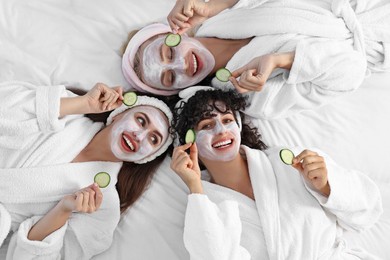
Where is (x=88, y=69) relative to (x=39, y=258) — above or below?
above

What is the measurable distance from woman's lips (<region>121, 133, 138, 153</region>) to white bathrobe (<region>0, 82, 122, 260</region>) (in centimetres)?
12

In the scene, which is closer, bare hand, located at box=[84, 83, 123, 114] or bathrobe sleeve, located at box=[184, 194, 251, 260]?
bathrobe sleeve, located at box=[184, 194, 251, 260]

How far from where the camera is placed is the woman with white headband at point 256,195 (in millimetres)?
1522

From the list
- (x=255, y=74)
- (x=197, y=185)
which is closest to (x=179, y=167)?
(x=197, y=185)

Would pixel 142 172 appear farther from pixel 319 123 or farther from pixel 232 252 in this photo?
pixel 319 123

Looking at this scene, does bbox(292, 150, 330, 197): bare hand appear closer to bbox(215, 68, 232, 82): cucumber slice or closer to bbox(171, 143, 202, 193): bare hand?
bbox(171, 143, 202, 193): bare hand

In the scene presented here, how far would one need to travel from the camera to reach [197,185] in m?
1.57

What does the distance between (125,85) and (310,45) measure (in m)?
0.64

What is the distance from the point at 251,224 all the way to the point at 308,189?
196mm

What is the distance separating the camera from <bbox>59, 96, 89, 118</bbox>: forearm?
5.46ft

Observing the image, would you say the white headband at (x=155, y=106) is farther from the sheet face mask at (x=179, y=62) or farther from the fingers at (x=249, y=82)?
the fingers at (x=249, y=82)

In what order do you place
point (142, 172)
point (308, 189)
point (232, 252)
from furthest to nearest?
point (142, 172) → point (308, 189) → point (232, 252)

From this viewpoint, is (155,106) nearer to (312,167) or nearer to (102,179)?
(102,179)

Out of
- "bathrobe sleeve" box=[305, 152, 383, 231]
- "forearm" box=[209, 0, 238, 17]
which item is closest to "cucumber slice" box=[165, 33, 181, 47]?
"forearm" box=[209, 0, 238, 17]
